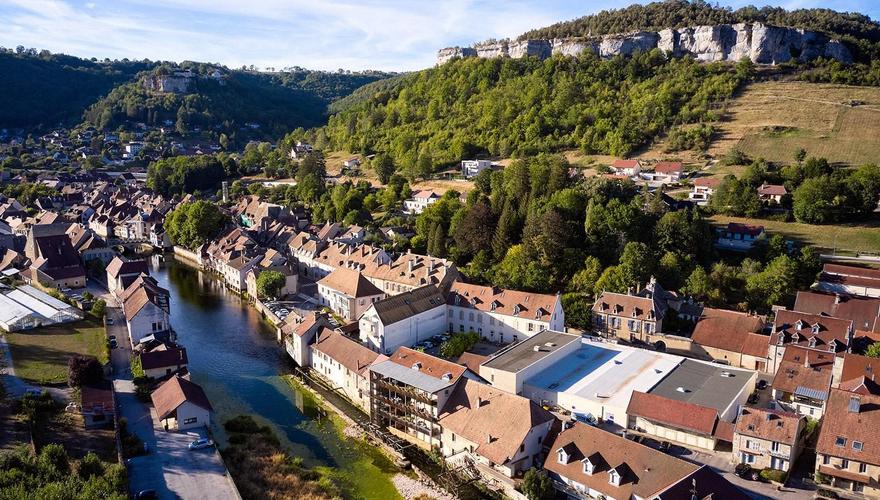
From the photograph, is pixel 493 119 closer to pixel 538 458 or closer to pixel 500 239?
pixel 500 239

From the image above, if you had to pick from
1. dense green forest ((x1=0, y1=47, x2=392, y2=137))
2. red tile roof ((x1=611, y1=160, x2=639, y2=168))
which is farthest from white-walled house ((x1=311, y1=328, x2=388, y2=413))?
dense green forest ((x1=0, y1=47, x2=392, y2=137))

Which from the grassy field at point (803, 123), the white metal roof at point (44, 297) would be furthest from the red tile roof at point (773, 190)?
the white metal roof at point (44, 297)

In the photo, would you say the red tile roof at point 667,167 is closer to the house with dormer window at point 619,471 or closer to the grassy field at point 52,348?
the house with dormer window at point 619,471

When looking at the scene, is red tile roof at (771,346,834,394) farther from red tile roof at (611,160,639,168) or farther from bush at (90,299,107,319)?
bush at (90,299,107,319)

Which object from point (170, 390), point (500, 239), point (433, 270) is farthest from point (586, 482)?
point (500, 239)

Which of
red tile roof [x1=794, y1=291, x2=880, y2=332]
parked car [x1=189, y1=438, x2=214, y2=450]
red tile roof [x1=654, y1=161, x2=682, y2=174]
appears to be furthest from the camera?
red tile roof [x1=654, y1=161, x2=682, y2=174]

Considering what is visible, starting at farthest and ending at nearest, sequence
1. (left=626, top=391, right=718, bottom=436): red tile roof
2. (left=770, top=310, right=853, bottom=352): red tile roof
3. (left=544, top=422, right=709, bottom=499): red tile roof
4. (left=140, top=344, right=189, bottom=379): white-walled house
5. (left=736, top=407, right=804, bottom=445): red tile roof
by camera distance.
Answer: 1. (left=770, top=310, right=853, bottom=352): red tile roof
2. (left=140, top=344, right=189, bottom=379): white-walled house
3. (left=626, top=391, right=718, bottom=436): red tile roof
4. (left=736, top=407, right=804, bottom=445): red tile roof
5. (left=544, top=422, right=709, bottom=499): red tile roof
